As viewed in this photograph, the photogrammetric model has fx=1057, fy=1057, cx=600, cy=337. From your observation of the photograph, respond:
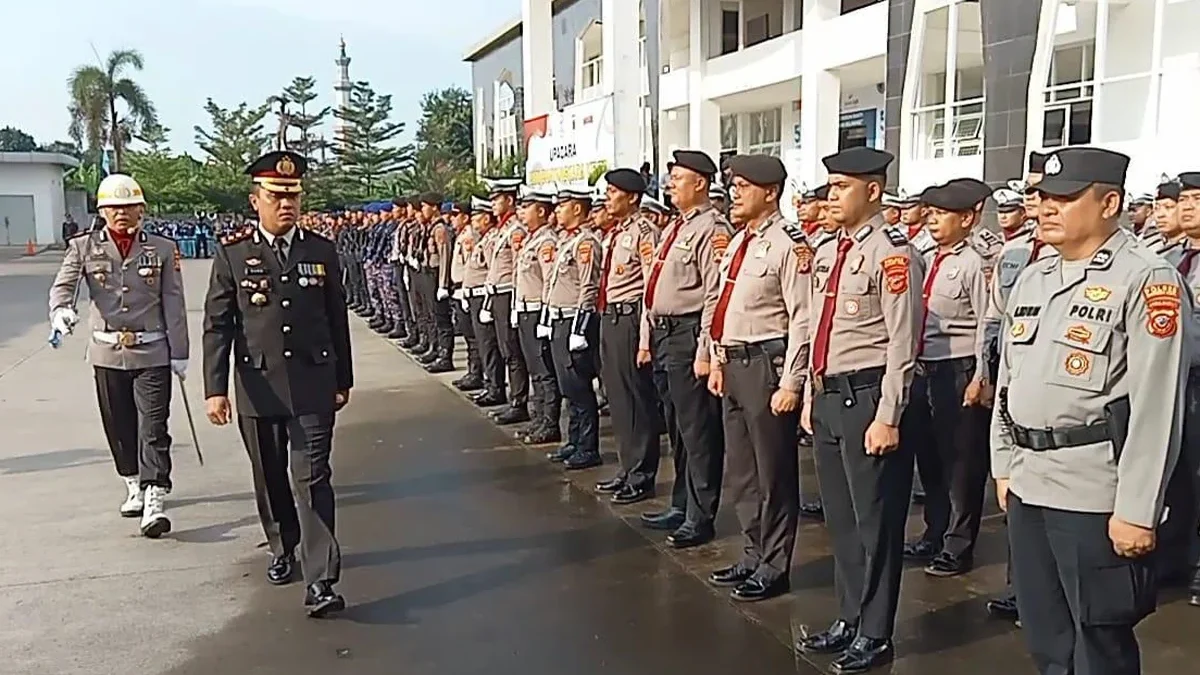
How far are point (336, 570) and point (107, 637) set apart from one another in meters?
0.94

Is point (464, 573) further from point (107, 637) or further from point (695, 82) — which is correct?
point (695, 82)

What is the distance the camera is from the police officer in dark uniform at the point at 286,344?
14.8 feet

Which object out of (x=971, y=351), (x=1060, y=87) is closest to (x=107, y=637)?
(x=971, y=351)

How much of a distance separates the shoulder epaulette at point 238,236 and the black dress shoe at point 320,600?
152 centimetres

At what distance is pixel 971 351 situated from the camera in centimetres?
518

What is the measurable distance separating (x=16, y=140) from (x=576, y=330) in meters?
91.2

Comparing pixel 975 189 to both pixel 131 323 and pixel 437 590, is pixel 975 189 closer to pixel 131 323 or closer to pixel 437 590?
pixel 437 590

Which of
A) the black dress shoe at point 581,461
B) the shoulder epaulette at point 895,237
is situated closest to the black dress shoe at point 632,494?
the black dress shoe at point 581,461

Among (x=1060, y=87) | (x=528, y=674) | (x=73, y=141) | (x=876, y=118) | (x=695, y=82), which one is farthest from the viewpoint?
(x=73, y=141)

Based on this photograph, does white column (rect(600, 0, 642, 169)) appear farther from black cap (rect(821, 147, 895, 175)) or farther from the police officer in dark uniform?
black cap (rect(821, 147, 895, 175))

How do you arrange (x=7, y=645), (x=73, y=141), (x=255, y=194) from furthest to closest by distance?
1. (x=73, y=141)
2. (x=255, y=194)
3. (x=7, y=645)

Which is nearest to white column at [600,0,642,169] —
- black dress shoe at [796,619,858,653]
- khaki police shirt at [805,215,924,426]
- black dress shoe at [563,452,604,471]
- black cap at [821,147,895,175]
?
black dress shoe at [563,452,604,471]

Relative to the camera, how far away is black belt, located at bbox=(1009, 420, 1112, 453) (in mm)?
2787

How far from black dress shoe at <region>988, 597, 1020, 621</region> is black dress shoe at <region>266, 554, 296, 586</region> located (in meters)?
3.12
